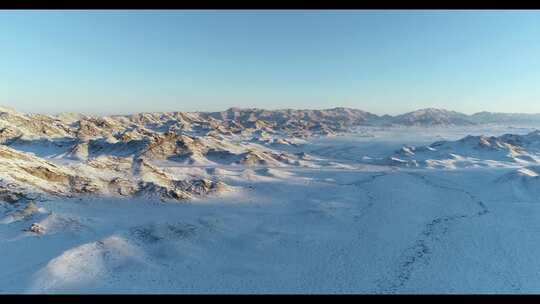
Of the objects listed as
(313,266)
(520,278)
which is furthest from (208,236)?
(520,278)

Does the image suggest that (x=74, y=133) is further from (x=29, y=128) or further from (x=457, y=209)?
(x=457, y=209)

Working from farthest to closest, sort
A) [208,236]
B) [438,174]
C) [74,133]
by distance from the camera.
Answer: [74,133] < [438,174] < [208,236]

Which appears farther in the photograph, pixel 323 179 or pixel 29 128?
pixel 29 128

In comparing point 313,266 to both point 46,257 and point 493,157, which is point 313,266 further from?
point 493,157

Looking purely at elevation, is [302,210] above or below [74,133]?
below

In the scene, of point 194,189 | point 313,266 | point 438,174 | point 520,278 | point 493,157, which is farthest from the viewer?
point 493,157

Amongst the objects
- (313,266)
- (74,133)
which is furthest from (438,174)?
(74,133)
